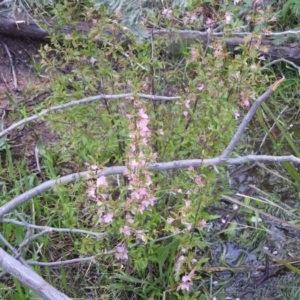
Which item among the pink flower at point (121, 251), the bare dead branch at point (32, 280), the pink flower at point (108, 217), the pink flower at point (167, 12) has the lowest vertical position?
the pink flower at point (121, 251)

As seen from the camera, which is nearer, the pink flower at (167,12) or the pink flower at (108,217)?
the pink flower at (108,217)

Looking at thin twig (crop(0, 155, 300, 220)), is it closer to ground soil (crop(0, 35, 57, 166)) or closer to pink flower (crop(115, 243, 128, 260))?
pink flower (crop(115, 243, 128, 260))

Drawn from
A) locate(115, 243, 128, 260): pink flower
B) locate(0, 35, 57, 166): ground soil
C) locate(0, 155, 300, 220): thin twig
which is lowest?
locate(0, 35, 57, 166): ground soil

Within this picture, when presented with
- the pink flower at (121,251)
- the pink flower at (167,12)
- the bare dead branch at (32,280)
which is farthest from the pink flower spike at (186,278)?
the pink flower at (167,12)

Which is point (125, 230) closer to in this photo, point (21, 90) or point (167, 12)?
point (167, 12)

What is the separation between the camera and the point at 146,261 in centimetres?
205

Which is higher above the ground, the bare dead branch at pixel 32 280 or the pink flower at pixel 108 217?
the bare dead branch at pixel 32 280

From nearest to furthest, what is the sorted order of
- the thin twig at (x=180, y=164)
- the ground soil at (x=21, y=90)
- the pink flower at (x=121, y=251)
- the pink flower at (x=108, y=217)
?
the thin twig at (x=180, y=164), the pink flower at (x=108, y=217), the pink flower at (x=121, y=251), the ground soil at (x=21, y=90)

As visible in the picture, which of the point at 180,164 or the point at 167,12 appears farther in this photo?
the point at 167,12

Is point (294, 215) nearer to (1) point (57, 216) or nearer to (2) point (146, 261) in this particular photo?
(2) point (146, 261)

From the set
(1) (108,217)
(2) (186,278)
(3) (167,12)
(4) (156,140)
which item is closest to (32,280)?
(1) (108,217)

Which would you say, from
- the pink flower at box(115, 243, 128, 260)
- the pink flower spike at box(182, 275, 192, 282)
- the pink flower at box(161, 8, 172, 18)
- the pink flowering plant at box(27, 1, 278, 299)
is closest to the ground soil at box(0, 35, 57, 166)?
the pink flowering plant at box(27, 1, 278, 299)

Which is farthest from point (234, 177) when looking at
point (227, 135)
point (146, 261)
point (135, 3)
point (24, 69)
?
point (24, 69)

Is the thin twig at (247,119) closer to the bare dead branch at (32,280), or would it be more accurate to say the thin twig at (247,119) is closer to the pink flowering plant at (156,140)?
the pink flowering plant at (156,140)
